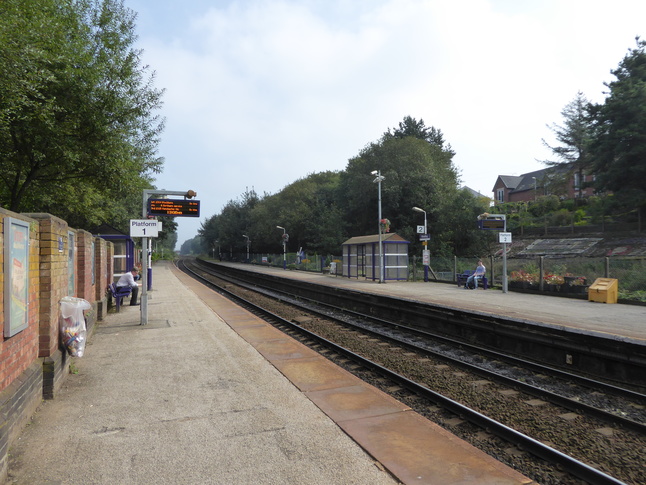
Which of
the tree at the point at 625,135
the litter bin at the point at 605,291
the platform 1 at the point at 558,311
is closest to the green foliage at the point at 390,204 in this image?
the tree at the point at 625,135

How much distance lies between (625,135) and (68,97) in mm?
35976

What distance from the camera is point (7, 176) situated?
15.8 metres

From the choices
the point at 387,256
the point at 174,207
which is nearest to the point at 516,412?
the point at 174,207

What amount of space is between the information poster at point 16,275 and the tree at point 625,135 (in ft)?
123

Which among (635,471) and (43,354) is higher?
(43,354)

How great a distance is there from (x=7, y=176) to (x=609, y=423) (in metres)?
19.2

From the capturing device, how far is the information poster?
3656 millimetres

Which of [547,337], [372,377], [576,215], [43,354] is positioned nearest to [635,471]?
[372,377]

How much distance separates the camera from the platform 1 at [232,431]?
3400 mm

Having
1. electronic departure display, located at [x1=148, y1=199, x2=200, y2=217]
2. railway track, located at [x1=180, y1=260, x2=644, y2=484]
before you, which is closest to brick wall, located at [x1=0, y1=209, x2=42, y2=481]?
railway track, located at [x1=180, y1=260, x2=644, y2=484]

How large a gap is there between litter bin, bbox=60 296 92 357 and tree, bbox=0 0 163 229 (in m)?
7.13

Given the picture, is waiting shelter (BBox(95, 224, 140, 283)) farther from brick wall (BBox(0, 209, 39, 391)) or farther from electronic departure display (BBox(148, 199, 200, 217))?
brick wall (BBox(0, 209, 39, 391))

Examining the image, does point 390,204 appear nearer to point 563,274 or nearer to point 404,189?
point 404,189

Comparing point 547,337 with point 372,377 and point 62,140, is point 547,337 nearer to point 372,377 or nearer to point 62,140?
point 372,377
